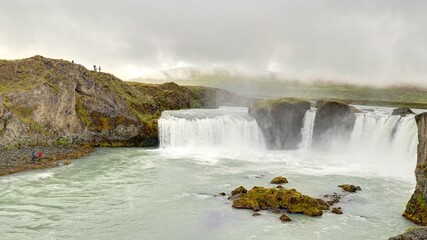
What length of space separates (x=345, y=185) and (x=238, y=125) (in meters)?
26.4

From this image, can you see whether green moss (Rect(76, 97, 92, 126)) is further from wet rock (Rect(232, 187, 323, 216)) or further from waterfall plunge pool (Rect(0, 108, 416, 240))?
wet rock (Rect(232, 187, 323, 216))

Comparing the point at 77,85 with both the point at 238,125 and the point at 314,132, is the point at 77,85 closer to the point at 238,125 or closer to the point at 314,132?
the point at 238,125

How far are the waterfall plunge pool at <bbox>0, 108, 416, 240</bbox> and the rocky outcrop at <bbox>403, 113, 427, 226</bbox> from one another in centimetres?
79

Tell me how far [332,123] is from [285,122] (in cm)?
683

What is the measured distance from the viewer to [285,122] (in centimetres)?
5494

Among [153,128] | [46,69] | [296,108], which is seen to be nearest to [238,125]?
[296,108]

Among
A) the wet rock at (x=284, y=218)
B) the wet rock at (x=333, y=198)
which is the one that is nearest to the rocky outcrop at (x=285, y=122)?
the wet rock at (x=333, y=198)

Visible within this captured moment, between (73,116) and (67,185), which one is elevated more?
(73,116)

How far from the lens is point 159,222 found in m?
22.6

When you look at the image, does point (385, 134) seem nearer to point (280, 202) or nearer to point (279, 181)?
point (279, 181)

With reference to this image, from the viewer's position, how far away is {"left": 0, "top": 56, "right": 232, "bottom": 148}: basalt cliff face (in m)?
42.0

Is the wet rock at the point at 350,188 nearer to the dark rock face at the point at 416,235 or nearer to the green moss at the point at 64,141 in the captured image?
the dark rock face at the point at 416,235

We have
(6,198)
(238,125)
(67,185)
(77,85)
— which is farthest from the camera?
(238,125)

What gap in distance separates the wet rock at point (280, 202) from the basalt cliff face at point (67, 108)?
91.5ft
